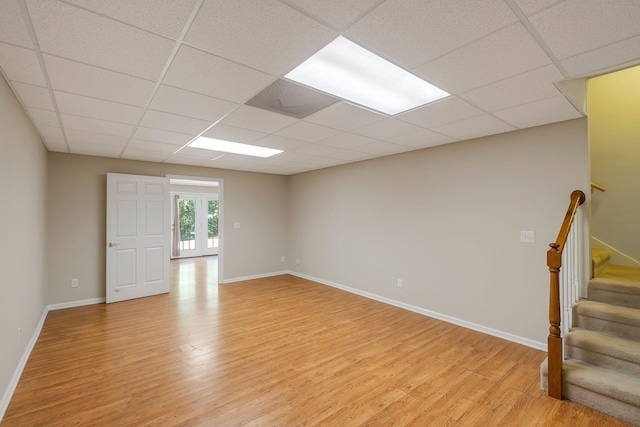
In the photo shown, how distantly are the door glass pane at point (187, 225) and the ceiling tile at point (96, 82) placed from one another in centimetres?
837

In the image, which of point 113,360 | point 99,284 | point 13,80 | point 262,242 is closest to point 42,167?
point 99,284

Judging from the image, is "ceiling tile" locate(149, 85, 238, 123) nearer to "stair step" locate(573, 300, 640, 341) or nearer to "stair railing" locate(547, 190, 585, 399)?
"stair railing" locate(547, 190, 585, 399)

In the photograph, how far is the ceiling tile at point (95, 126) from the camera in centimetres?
285

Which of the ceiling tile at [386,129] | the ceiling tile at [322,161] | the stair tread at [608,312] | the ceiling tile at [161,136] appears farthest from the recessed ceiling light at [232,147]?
the stair tread at [608,312]

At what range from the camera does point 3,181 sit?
2.06 metres

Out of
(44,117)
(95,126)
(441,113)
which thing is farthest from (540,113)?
(44,117)

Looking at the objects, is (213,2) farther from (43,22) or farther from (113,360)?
(113,360)

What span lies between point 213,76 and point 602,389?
3563 mm

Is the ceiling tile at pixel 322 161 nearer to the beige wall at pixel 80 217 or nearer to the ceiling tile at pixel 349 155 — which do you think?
the ceiling tile at pixel 349 155

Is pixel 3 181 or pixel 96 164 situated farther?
pixel 96 164

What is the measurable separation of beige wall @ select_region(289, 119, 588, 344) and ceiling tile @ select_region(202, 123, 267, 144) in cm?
223

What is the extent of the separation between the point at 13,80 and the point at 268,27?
77.4 inches

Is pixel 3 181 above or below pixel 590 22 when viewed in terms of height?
below

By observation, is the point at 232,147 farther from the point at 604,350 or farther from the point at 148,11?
the point at 604,350
